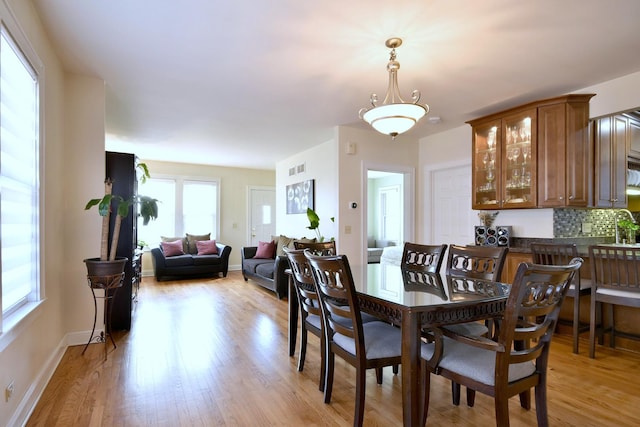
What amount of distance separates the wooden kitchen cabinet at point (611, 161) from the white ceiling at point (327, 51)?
0.60 metres

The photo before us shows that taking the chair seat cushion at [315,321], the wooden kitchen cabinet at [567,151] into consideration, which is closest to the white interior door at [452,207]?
the wooden kitchen cabinet at [567,151]

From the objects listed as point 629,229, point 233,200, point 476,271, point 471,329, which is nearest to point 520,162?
point 629,229

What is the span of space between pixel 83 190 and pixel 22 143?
3.77ft

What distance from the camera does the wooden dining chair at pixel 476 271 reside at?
2.13m

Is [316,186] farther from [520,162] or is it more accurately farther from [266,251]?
[520,162]

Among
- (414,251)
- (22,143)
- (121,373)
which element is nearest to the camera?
(22,143)

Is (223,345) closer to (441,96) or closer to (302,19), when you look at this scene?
(302,19)

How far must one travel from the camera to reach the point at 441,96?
12.0 ft

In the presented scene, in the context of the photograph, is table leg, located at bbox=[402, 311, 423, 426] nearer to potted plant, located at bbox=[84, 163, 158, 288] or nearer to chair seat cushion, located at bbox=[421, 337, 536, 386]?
chair seat cushion, located at bbox=[421, 337, 536, 386]

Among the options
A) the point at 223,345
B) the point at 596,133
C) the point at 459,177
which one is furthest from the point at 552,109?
the point at 223,345

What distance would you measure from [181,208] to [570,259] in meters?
7.04

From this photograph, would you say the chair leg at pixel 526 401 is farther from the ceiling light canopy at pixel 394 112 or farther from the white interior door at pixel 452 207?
the white interior door at pixel 452 207

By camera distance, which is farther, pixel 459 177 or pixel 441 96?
pixel 459 177

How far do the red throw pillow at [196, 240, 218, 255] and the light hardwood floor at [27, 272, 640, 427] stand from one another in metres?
3.51
